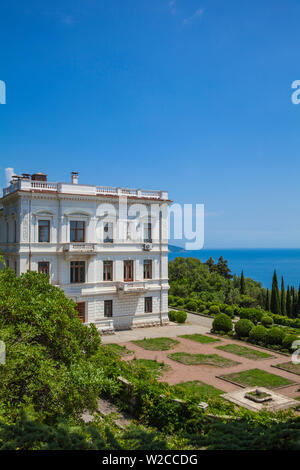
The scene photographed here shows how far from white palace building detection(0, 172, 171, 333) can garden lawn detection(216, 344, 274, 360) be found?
845cm

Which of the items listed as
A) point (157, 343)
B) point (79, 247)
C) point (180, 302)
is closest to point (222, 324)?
point (157, 343)

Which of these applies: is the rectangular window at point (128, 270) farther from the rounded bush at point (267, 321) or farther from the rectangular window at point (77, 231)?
the rounded bush at point (267, 321)

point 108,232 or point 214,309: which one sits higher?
point 108,232

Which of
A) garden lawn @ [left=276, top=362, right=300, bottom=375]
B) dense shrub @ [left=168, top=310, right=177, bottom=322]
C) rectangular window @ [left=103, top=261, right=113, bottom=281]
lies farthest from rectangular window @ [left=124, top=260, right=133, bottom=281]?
garden lawn @ [left=276, top=362, right=300, bottom=375]

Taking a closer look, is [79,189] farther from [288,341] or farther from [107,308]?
[288,341]

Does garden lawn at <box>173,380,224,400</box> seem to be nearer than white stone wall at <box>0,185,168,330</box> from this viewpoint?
Yes

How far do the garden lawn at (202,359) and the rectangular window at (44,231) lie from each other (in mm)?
12815

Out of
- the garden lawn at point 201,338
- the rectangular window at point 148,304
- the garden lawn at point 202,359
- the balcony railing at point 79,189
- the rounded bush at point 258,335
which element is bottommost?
the garden lawn at point 201,338

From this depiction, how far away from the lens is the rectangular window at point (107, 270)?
99.2ft

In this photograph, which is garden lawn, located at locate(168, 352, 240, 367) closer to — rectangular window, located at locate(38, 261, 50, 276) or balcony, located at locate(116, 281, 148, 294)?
balcony, located at locate(116, 281, 148, 294)

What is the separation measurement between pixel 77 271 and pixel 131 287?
470 centimetres

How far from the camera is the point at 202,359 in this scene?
75.2 feet

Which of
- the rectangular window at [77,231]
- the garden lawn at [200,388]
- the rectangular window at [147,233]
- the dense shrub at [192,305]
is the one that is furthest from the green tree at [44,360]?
the dense shrub at [192,305]

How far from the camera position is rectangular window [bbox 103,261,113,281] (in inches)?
1190
